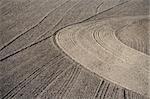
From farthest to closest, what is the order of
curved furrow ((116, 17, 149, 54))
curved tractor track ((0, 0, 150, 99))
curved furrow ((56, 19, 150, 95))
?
curved furrow ((116, 17, 149, 54))
curved furrow ((56, 19, 150, 95))
curved tractor track ((0, 0, 150, 99))

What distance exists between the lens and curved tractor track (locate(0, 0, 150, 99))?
16.2ft

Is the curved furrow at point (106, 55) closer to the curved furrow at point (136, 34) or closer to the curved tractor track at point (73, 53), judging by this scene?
the curved tractor track at point (73, 53)

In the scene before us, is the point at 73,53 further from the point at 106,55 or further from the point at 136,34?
the point at 136,34

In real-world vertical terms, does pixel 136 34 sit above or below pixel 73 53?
below

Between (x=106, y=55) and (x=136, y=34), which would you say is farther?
(x=136, y=34)

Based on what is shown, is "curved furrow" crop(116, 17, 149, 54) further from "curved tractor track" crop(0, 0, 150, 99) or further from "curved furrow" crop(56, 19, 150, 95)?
"curved furrow" crop(56, 19, 150, 95)

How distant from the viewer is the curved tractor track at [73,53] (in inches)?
194

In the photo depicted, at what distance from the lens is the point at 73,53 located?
632 centimetres

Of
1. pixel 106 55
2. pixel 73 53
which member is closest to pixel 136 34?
pixel 106 55

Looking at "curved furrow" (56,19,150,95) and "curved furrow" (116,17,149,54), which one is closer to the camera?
"curved furrow" (56,19,150,95)

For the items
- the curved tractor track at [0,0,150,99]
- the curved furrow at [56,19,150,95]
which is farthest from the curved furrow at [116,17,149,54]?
the curved furrow at [56,19,150,95]

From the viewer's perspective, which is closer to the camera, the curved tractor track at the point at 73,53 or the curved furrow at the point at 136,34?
the curved tractor track at the point at 73,53

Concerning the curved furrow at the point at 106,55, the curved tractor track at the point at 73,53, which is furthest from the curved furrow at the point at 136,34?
the curved furrow at the point at 106,55

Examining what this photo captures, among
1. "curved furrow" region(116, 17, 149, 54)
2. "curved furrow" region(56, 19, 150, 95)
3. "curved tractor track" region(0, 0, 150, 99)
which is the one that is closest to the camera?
"curved tractor track" region(0, 0, 150, 99)
